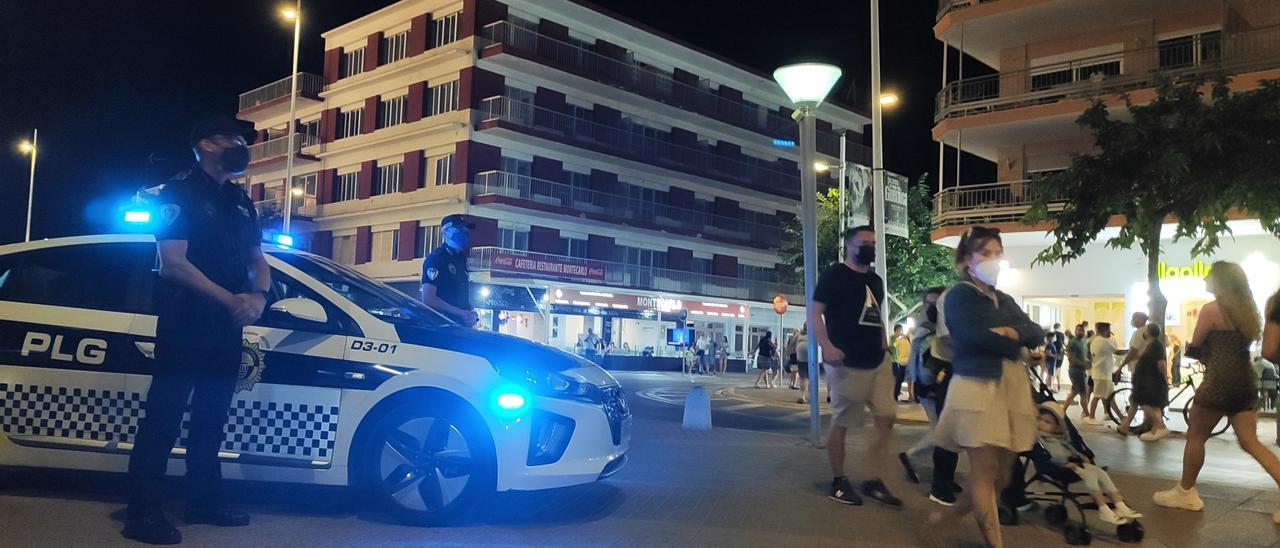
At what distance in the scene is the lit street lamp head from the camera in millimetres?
10000

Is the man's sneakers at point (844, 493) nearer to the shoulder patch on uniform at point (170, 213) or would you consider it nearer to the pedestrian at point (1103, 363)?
the shoulder patch on uniform at point (170, 213)

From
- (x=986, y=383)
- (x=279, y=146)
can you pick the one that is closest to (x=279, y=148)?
(x=279, y=146)

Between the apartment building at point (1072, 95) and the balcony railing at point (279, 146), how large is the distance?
3101cm

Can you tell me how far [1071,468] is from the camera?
5395 millimetres

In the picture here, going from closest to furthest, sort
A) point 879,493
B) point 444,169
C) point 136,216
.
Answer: point 879,493
point 136,216
point 444,169

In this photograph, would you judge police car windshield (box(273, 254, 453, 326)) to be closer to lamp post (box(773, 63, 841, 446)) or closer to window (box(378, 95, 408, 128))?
lamp post (box(773, 63, 841, 446))

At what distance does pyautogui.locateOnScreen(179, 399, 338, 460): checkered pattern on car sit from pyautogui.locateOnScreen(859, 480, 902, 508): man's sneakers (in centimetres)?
364

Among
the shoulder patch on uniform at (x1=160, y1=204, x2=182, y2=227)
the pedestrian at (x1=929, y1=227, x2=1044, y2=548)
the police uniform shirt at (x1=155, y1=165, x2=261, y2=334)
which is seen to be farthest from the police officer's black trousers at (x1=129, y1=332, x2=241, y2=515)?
the pedestrian at (x1=929, y1=227, x2=1044, y2=548)

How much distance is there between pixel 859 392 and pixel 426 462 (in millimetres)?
2950

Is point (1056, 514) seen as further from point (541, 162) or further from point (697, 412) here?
point (541, 162)

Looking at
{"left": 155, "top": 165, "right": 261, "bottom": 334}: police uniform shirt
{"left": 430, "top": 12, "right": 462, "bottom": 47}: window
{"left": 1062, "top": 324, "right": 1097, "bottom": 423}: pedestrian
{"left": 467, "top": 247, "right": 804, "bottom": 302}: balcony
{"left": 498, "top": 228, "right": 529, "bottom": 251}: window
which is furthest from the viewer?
{"left": 498, "top": 228, "right": 529, "bottom": 251}: window

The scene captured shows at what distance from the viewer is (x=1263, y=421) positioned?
52.4 ft

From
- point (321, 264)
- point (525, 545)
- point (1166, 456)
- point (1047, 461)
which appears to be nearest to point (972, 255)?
point (1047, 461)

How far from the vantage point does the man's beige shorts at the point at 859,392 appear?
6160 millimetres
